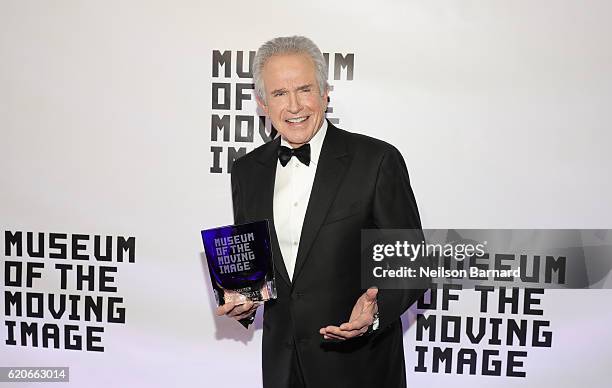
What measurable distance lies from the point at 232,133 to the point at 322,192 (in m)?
→ 1.03

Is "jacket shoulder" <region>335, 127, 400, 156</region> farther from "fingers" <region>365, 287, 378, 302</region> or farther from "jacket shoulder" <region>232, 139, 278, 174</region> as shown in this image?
"fingers" <region>365, 287, 378, 302</region>

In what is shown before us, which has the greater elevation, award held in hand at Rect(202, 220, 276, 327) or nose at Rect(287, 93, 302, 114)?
nose at Rect(287, 93, 302, 114)

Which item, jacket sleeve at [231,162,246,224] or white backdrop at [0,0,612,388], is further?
white backdrop at [0,0,612,388]

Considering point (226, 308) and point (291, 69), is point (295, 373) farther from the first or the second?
point (291, 69)

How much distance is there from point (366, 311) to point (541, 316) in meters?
1.39

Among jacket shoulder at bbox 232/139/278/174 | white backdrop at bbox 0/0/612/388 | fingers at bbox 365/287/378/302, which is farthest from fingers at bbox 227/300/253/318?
white backdrop at bbox 0/0/612/388

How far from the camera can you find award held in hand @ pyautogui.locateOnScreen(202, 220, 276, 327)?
1.86 meters

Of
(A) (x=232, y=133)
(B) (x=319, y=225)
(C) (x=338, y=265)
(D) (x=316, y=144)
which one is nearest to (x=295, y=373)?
(C) (x=338, y=265)

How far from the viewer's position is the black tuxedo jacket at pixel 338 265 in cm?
191

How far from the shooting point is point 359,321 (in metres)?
1.77

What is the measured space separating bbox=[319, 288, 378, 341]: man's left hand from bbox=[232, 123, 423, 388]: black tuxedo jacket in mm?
82

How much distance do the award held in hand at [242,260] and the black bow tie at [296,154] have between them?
0.30 metres

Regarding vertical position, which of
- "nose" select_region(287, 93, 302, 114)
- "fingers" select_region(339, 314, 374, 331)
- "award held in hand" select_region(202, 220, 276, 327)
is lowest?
"fingers" select_region(339, 314, 374, 331)

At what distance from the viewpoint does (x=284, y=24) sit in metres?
2.76
